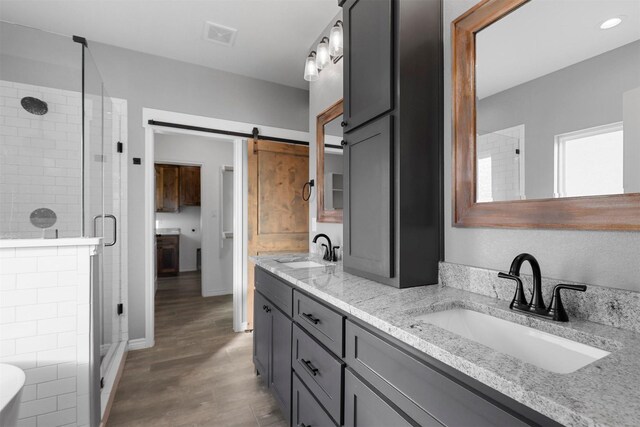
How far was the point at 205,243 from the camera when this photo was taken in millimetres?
4535

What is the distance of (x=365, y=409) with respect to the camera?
0.98 meters

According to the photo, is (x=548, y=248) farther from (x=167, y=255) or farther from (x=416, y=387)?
(x=167, y=255)

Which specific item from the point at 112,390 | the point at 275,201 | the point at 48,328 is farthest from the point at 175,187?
the point at 48,328

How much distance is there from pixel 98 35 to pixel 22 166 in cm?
138

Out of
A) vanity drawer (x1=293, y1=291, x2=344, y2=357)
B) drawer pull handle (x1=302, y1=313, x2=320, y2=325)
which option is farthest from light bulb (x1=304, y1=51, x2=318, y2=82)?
drawer pull handle (x1=302, y1=313, x2=320, y2=325)

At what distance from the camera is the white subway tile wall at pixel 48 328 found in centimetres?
146

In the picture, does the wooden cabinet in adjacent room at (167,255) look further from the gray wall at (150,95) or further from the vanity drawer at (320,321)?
the vanity drawer at (320,321)

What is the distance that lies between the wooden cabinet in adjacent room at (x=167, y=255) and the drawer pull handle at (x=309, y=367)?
5.04 meters

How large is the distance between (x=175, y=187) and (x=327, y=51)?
15.7ft

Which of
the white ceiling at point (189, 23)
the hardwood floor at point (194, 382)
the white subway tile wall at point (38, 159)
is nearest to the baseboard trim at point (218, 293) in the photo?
the hardwood floor at point (194, 382)

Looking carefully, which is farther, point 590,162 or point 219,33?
point 219,33

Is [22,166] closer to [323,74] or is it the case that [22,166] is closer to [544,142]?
[323,74]

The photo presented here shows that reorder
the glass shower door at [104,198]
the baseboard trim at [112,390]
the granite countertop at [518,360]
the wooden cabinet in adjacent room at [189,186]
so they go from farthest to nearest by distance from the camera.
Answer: the wooden cabinet in adjacent room at [189,186], the glass shower door at [104,198], the baseboard trim at [112,390], the granite countertop at [518,360]

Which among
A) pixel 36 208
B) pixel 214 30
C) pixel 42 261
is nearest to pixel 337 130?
pixel 214 30
